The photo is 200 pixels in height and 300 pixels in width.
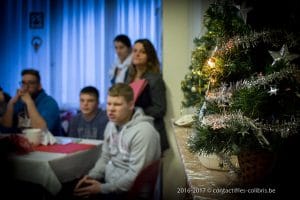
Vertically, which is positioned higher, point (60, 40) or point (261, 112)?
point (60, 40)

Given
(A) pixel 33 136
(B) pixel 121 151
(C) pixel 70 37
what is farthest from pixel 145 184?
(C) pixel 70 37

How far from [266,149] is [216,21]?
14.5 inches

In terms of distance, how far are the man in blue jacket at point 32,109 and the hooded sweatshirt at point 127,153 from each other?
65 centimetres

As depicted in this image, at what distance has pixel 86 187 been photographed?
1837 mm

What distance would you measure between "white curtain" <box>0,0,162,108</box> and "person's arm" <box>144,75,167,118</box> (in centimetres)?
64

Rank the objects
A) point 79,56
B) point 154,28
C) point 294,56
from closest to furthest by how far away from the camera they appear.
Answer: point 294,56 → point 154,28 → point 79,56

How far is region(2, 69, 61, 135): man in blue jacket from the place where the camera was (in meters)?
2.41

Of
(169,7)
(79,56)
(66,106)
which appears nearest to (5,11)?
(79,56)

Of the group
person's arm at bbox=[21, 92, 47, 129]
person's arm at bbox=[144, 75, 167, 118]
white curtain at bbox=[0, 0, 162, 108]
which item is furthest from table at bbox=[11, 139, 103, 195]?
white curtain at bbox=[0, 0, 162, 108]

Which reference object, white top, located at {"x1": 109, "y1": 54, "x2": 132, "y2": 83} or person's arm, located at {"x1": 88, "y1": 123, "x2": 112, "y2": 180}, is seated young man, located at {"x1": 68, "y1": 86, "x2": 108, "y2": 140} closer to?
person's arm, located at {"x1": 88, "y1": 123, "x2": 112, "y2": 180}

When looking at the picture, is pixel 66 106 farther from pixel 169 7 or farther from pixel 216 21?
pixel 216 21

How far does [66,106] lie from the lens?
3387 millimetres

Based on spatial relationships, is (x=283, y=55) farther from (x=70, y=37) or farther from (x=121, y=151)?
(x=70, y=37)

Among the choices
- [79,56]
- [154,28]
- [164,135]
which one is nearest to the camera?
[164,135]
